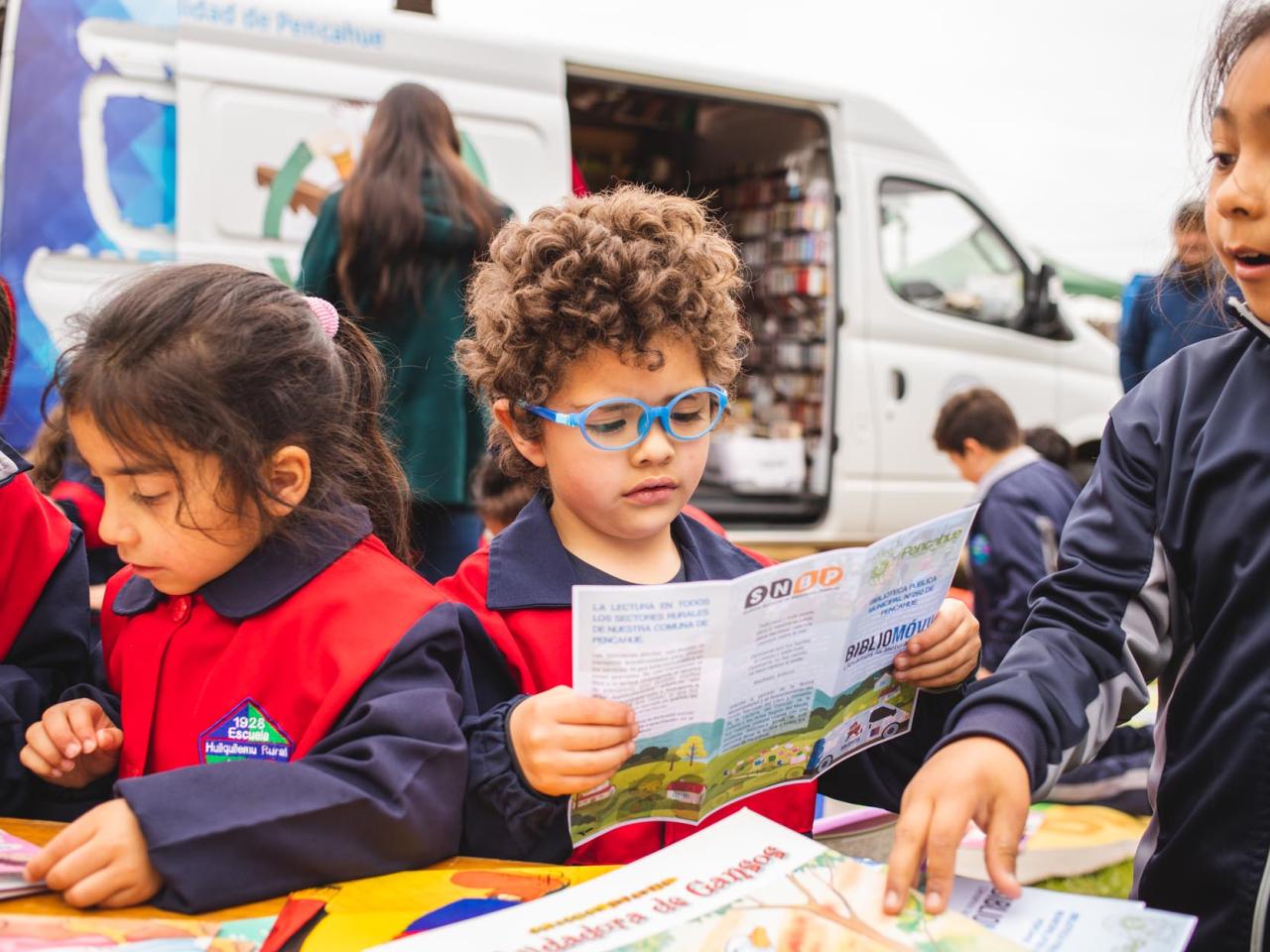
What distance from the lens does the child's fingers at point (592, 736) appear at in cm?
97

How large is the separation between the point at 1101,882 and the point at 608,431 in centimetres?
232

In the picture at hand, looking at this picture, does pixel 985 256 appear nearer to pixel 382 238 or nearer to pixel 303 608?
pixel 382 238

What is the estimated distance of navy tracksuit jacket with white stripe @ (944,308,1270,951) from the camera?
3.34 ft

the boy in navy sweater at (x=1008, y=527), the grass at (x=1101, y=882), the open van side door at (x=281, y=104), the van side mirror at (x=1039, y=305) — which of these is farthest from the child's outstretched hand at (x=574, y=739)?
A: the van side mirror at (x=1039, y=305)

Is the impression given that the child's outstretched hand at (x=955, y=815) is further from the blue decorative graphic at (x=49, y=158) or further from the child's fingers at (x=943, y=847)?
the blue decorative graphic at (x=49, y=158)

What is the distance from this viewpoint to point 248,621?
1207 millimetres

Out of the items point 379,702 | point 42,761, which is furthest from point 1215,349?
point 42,761

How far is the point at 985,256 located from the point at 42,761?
5567 mm

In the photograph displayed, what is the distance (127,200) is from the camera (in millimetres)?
3830

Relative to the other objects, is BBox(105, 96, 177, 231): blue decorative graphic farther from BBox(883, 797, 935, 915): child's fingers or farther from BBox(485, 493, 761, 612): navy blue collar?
BBox(883, 797, 935, 915): child's fingers

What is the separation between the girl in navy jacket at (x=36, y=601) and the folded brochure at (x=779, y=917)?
2.66ft

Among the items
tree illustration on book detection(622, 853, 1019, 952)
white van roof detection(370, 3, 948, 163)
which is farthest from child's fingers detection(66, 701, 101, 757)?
white van roof detection(370, 3, 948, 163)

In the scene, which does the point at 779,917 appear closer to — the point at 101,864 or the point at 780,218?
the point at 101,864

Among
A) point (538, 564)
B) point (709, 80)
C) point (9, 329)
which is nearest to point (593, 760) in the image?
point (538, 564)
